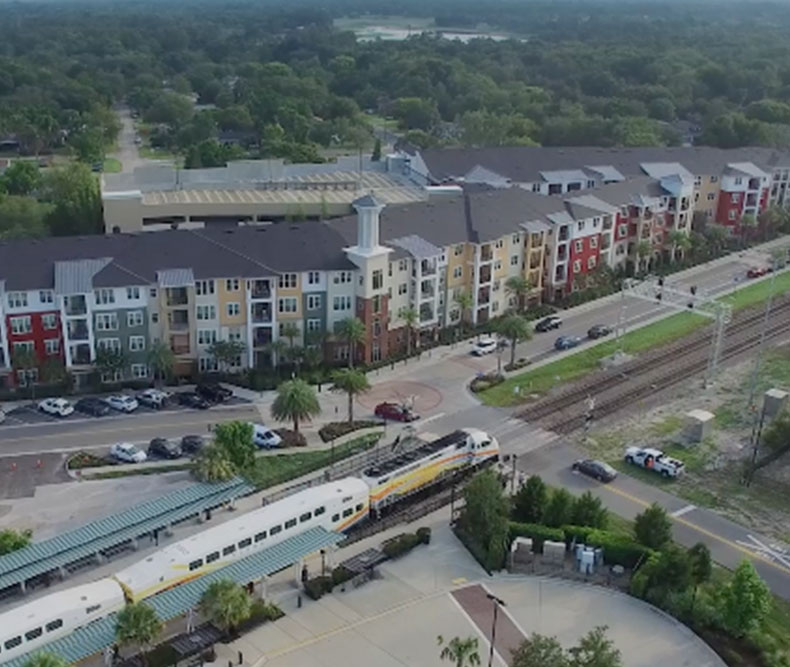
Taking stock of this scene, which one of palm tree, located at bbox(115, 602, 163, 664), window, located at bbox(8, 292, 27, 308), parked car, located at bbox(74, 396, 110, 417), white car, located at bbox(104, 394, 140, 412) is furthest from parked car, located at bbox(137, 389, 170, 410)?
palm tree, located at bbox(115, 602, 163, 664)

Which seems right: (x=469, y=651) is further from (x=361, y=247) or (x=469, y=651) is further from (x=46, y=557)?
(x=361, y=247)

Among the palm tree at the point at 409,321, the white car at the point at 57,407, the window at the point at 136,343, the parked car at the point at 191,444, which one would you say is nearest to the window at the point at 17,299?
the white car at the point at 57,407

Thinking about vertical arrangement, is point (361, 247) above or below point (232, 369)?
above

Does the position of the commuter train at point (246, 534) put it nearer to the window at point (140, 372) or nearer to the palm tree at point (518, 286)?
the window at point (140, 372)

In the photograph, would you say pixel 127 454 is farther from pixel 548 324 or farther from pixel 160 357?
pixel 548 324

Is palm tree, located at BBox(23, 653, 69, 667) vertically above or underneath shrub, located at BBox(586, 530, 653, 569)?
above

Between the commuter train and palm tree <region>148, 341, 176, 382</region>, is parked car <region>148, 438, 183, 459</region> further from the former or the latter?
the commuter train

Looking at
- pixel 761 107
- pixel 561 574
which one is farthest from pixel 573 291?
pixel 761 107
